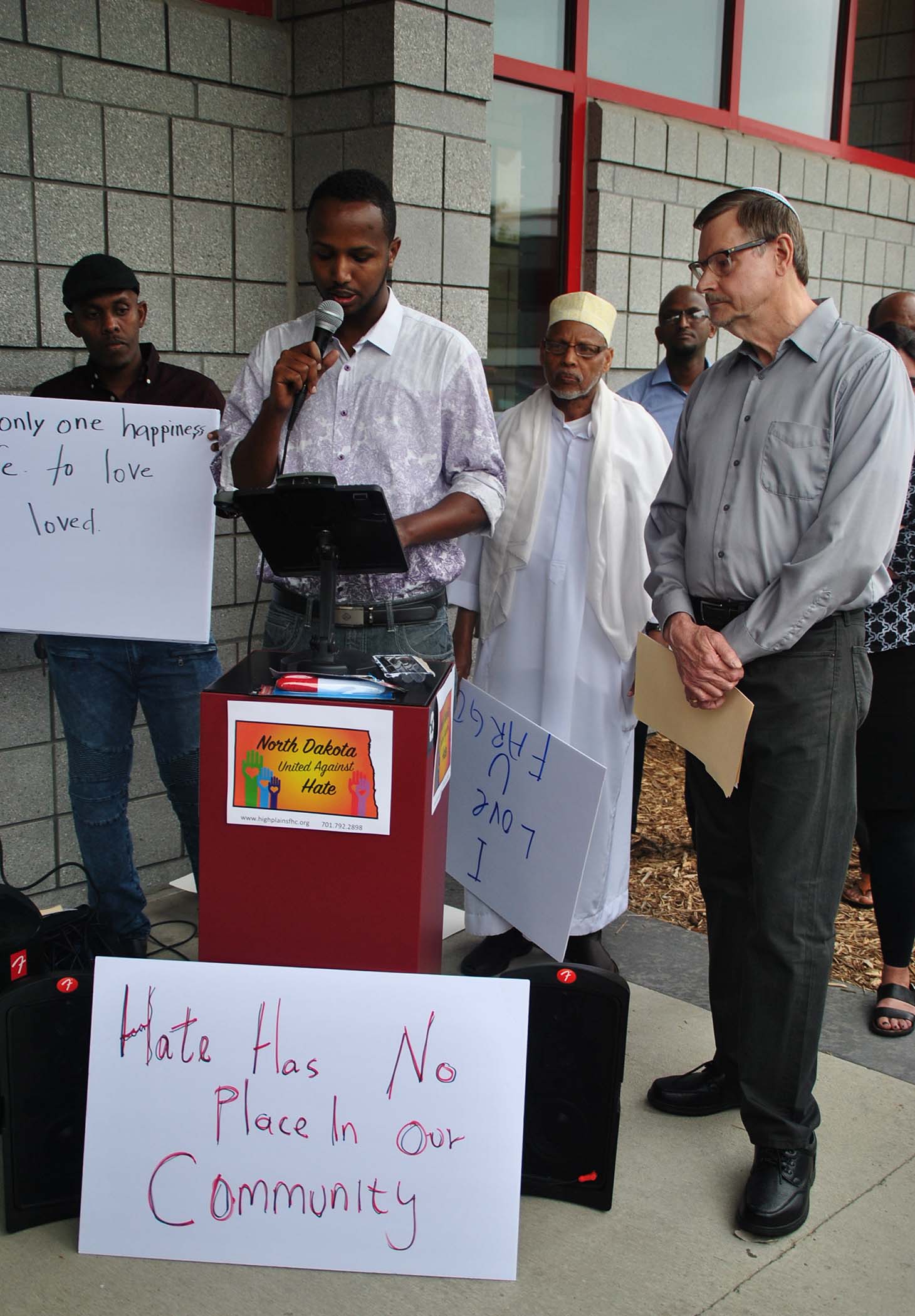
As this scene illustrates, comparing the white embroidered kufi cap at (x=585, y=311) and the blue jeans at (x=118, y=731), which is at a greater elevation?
the white embroidered kufi cap at (x=585, y=311)

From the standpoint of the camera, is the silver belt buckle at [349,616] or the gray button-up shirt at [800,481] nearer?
the gray button-up shirt at [800,481]

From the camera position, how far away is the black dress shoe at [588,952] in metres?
3.70

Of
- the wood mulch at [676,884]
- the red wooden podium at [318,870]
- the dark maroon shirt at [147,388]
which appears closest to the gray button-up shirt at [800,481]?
the red wooden podium at [318,870]

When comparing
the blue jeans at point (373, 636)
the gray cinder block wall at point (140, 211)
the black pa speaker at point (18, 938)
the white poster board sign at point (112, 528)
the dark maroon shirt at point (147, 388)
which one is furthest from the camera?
the gray cinder block wall at point (140, 211)

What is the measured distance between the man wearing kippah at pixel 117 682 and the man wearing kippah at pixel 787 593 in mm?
1457

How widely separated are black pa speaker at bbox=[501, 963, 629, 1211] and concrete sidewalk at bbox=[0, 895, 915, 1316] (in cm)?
15

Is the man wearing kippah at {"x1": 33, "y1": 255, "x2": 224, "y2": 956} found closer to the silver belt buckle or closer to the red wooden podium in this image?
the silver belt buckle

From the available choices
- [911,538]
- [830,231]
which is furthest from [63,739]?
[830,231]

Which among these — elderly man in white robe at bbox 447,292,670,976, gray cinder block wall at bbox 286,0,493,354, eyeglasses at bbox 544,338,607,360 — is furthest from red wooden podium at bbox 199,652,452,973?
gray cinder block wall at bbox 286,0,493,354

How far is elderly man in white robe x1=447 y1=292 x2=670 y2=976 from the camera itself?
11.6 feet

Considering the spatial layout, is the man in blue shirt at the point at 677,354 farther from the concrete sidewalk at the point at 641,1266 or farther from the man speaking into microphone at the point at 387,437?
the concrete sidewalk at the point at 641,1266

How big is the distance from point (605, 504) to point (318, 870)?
1553 mm

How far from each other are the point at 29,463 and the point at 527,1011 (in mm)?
1913

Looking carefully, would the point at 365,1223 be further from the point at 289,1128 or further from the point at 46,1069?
the point at 46,1069
